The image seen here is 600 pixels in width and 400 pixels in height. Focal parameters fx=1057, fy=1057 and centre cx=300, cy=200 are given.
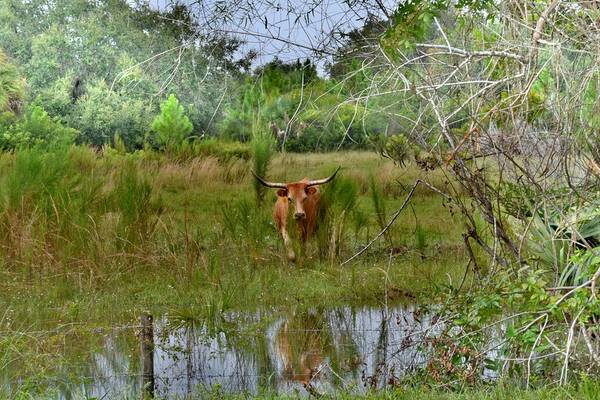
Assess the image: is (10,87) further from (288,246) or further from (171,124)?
(288,246)

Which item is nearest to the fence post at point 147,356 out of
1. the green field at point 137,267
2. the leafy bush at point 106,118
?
the green field at point 137,267

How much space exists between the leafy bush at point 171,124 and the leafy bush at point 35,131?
6.78 feet

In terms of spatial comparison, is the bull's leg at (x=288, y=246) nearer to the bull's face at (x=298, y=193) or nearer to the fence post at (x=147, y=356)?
the bull's face at (x=298, y=193)

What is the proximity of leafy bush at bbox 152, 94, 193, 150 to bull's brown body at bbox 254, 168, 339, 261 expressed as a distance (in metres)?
10.6

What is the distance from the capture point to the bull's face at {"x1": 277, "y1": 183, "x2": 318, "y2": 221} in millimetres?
12270

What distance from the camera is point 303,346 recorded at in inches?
311

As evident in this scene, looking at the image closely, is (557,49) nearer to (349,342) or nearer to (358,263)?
(349,342)

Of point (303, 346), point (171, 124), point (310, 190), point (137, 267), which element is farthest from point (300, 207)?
point (171, 124)

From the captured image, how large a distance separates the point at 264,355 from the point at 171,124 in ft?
55.8

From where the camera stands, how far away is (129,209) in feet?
34.5

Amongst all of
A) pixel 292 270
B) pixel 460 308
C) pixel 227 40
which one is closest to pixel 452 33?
pixel 227 40

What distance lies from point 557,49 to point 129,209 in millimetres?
5863

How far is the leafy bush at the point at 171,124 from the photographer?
23.8m

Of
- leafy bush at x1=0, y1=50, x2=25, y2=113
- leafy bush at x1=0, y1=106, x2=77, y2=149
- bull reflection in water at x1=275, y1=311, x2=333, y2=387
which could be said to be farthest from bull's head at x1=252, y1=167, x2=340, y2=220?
leafy bush at x1=0, y1=50, x2=25, y2=113
